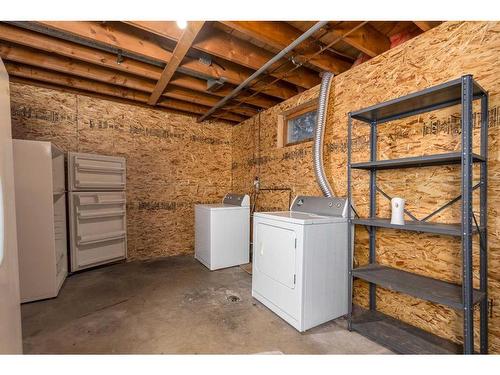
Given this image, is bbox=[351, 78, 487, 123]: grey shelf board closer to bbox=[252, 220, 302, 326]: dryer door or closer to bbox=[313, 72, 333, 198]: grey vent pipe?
bbox=[313, 72, 333, 198]: grey vent pipe

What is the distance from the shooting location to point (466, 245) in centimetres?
136

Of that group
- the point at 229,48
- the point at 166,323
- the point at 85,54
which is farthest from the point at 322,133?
the point at 85,54

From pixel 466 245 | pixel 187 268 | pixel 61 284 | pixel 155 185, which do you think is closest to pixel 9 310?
pixel 61 284

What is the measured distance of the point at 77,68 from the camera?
8.49 ft

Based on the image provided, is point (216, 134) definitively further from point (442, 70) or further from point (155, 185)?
point (442, 70)

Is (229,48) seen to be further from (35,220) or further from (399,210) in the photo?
(35,220)

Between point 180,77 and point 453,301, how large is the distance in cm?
326

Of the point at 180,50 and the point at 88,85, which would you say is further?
the point at 88,85

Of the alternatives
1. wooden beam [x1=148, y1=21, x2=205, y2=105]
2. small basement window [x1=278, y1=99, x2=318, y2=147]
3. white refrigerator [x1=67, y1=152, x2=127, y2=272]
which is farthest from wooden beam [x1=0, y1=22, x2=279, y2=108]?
white refrigerator [x1=67, y1=152, x2=127, y2=272]

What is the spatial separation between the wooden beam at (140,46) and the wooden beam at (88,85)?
1175 mm

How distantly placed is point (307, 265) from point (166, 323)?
1.33 meters

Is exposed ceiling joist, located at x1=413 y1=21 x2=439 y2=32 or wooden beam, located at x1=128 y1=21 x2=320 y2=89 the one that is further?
wooden beam, located at x1=128 y1=21 x2=320 y2=89

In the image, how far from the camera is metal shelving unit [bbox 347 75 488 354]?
1.35 m

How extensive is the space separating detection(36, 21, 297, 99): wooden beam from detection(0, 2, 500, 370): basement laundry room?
0.05ft
